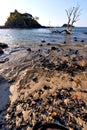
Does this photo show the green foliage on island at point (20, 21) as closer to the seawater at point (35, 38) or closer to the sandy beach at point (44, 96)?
the seawater at point (35, 38)

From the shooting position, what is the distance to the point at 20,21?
100m

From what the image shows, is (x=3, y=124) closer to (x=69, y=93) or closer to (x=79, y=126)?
(x=79, y=126)

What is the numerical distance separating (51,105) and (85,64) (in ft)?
19.6

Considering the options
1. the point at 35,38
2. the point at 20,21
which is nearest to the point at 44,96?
the point at 35,38

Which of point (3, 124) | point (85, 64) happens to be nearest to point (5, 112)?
point (3, 124)

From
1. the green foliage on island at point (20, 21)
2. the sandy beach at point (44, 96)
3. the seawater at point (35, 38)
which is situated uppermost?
the sandy beach at point (44, 96)

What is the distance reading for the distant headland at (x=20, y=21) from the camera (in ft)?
330

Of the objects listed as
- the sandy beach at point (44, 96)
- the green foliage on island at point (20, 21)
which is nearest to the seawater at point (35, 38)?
the sandy beach at point (44, 96)

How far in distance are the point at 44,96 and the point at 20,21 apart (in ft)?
313

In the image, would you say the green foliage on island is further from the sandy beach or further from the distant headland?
the sandy beach

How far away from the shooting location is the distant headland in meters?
100

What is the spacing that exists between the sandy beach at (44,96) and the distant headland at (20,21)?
8988 centimetres

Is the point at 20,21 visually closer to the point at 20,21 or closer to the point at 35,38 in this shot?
the point at 20,21

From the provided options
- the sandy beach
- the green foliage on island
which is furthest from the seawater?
the green foliage on island
